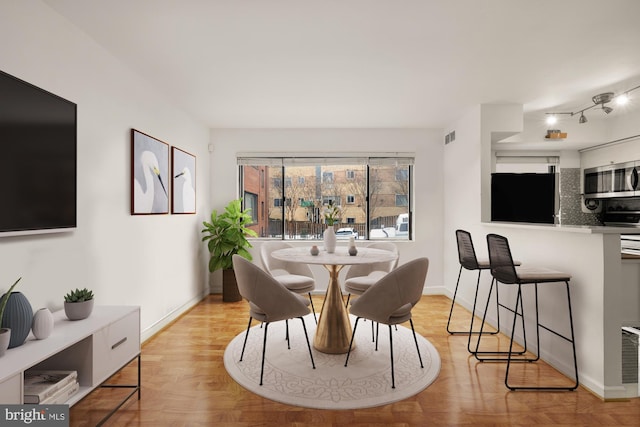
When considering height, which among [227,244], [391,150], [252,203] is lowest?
[227,244]

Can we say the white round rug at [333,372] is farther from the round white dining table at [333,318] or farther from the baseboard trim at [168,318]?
the baseboard trim at [168,318]

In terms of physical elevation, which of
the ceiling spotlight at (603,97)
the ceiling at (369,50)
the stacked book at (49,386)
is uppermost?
the ceiling at (369,50)

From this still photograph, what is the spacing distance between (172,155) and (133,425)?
9.59ft

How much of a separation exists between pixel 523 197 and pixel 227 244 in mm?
3962

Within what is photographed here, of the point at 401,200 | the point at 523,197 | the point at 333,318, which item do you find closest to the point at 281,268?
the point at 333,318

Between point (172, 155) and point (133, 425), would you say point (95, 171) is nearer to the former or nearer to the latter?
point (172, 155)

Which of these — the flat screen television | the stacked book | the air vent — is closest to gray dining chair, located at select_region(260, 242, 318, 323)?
the flat screen television

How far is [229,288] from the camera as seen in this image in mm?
5078

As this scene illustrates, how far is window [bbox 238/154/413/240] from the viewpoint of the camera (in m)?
5.70

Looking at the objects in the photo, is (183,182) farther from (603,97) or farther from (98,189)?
(603,97)

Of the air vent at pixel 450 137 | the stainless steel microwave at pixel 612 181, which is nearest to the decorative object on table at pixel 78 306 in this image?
the air vent at pixel 450 137

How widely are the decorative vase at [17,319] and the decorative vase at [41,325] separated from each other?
0.04 meters

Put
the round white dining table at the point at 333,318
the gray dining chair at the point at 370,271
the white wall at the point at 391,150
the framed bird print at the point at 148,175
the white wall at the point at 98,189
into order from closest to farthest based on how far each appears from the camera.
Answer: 1. the white wall at the point at 98,189
2. the round white dining table at the point at 333,318
3. the framed bird print at the point at 148,175
4. the gray dining chair at the point at 370,271
5. the white wall at the point at 391,150

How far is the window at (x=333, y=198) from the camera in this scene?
570 cm
